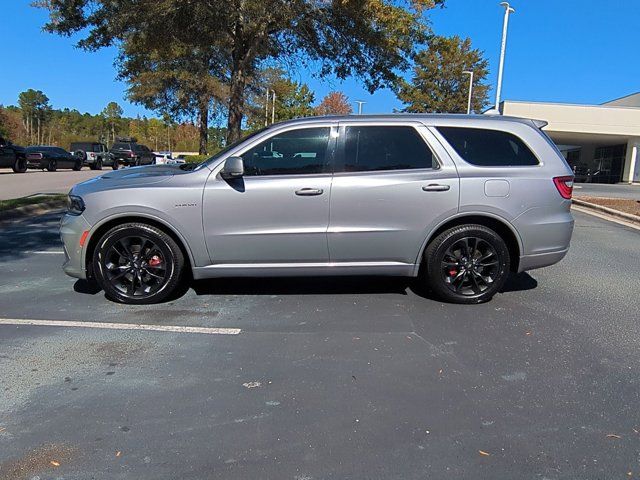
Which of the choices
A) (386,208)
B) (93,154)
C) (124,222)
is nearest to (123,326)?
(124,222)

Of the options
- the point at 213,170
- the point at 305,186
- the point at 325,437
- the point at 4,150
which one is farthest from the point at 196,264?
the point at 4,150

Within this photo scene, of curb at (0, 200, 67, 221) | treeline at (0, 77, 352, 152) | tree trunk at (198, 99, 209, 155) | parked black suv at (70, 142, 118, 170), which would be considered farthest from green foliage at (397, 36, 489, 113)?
curb at (0, 200, 67, 221)

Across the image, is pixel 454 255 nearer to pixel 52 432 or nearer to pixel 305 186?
pixel 305 186

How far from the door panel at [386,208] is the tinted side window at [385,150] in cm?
3

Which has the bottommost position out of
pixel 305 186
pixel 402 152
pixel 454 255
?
pixel 454 255

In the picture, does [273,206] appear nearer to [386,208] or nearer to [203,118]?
[386,208]

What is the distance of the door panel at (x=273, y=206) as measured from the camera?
189 inches

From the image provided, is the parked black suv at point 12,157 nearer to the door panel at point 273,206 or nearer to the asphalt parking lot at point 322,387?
the asphalt parking lot at point 322,387

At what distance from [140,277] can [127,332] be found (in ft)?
2.69

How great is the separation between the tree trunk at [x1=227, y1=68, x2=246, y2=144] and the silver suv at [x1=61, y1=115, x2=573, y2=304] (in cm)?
1075

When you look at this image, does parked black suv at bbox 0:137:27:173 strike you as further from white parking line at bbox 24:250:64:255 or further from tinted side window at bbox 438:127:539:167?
tinted side window at bbox 438:127:539:167

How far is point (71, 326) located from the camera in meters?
4.45

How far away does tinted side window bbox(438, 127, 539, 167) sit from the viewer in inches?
200

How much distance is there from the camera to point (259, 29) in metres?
14.1
